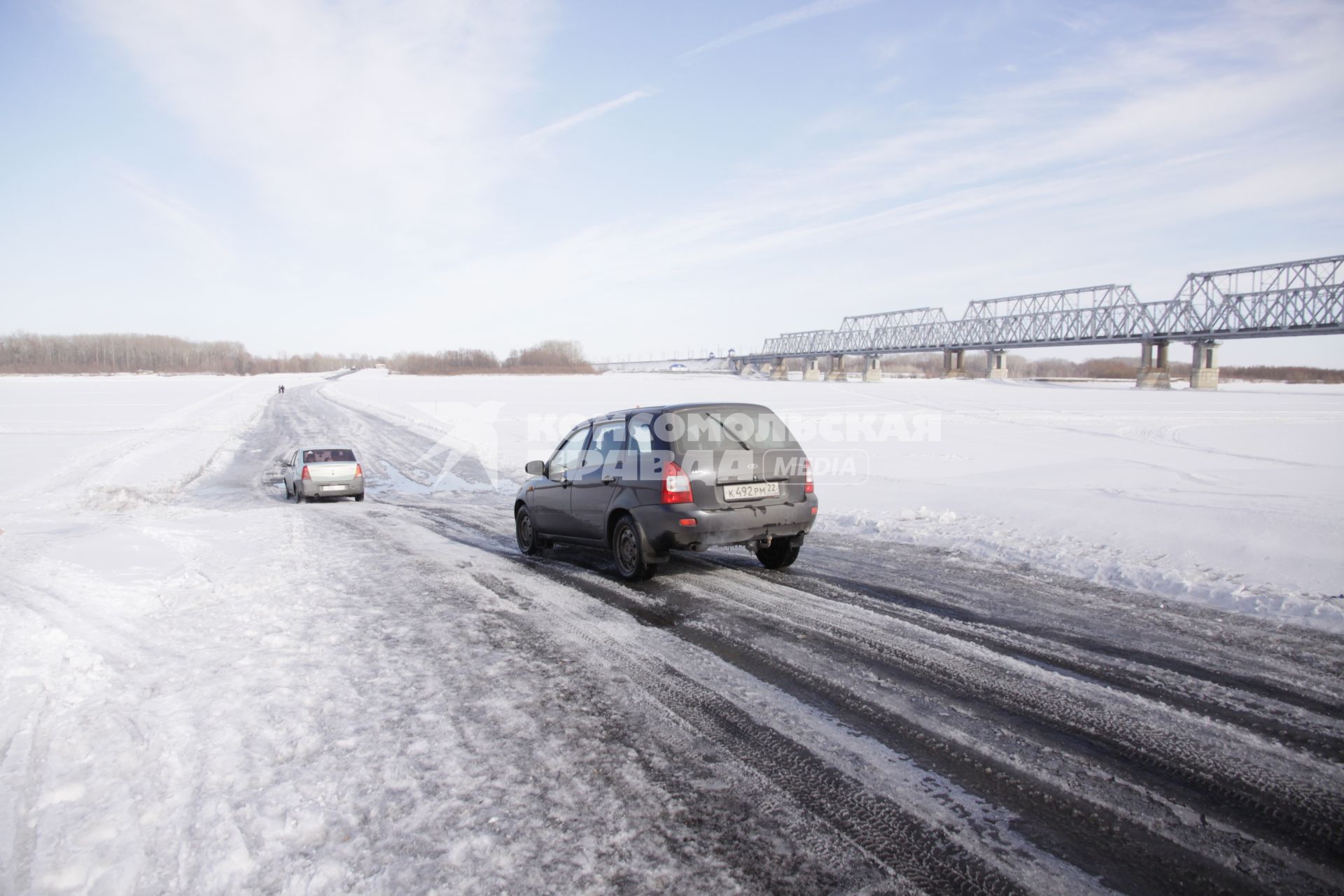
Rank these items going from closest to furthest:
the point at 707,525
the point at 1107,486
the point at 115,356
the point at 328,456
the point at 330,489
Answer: the point at 707,525 < the point at 1107,486 < the point at 330,489 < the point at 328,456 < the point at 115,356

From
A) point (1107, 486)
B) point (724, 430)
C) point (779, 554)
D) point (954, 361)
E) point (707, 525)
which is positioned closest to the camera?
point (707, 525)

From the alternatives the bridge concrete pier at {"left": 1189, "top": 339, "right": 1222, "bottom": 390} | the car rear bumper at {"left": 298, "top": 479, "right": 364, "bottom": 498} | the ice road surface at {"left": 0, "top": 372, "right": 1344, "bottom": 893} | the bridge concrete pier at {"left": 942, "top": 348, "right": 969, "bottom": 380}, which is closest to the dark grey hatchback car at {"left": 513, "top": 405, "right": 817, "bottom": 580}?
the ice road surface at {"left": 0, "top": 372, "right": 1344, "bottom": 893}

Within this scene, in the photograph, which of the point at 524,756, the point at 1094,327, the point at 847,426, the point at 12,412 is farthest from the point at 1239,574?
the point at 1094,327

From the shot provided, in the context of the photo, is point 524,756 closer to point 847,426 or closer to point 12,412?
point 847,426

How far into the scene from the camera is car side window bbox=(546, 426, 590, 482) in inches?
324

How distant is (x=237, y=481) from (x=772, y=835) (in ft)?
58.7

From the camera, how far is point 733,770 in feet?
10.8

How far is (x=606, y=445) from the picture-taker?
302 inches

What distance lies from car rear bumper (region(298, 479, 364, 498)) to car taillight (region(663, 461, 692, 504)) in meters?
9.99

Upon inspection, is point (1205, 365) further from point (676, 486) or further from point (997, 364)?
point (676, 486)

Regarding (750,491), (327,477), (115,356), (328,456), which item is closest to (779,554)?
(750,491)

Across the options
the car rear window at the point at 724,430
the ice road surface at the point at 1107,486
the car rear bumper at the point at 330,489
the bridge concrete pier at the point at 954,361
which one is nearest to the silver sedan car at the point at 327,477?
the car rear bumper at the point at 330,489

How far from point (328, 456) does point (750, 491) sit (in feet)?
36.7

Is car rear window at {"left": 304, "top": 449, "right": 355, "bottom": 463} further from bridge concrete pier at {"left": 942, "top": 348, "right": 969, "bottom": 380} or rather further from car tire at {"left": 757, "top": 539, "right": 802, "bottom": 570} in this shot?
bridge concrete pier at {"left": 942, "top": 348, "right": 969, "bottom": 380}
